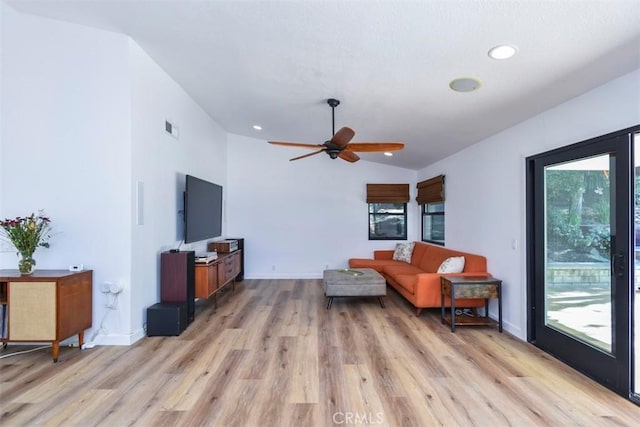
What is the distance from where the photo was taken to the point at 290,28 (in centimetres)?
245

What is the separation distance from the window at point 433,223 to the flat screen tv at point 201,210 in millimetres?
4158

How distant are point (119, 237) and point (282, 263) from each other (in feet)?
12.8

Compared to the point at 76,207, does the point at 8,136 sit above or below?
above

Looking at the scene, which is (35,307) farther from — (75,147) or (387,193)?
(387,193)

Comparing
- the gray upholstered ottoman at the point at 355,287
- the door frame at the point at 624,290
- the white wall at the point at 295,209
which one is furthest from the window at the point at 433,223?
the door frame at the point at 624,290

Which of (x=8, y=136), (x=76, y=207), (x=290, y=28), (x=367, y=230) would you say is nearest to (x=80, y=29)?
(x=8, y=136)

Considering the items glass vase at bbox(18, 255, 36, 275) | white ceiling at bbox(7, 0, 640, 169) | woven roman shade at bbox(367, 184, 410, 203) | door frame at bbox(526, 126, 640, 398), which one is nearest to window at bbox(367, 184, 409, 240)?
woven roman shade at bbox(367, 184, 410, 203)

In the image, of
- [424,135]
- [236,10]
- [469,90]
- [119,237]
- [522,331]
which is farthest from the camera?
[424,135]

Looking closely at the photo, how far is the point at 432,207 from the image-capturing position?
642cm

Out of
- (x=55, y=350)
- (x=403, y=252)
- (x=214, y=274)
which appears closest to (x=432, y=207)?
(x=403, y=252)

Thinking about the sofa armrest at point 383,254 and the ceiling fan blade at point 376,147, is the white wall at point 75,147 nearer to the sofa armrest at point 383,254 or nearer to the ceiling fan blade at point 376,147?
the ceiling fan blade at point 376,147

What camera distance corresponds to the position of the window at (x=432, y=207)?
18.7 feet

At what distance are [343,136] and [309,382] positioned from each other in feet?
7.72

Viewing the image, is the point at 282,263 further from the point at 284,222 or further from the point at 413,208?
the point at 413,208
